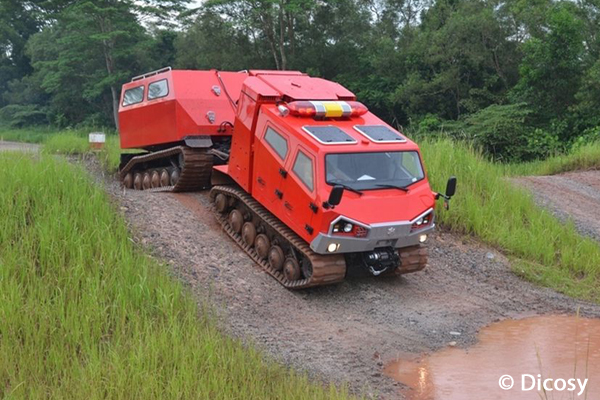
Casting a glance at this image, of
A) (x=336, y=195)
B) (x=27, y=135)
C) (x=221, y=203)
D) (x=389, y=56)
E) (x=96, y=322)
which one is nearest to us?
(x=96, y=322)

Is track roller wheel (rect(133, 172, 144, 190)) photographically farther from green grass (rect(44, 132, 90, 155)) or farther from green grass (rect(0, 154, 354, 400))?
green grass (rect(0, 154, 354, 400))

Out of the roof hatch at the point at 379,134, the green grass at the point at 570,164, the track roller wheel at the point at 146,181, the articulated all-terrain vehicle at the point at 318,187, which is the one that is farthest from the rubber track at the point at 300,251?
the green grass at the point at 570,164

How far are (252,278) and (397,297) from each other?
6.50ft

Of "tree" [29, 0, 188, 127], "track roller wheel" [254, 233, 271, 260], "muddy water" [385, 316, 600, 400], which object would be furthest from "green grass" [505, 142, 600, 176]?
"tree" [29, 0, 188, 127]

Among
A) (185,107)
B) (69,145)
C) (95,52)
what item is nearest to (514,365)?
(185,107)

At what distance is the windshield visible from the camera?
30.7 ft

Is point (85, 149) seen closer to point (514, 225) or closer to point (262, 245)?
point (262, 245)

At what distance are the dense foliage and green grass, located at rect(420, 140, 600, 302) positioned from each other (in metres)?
6.07

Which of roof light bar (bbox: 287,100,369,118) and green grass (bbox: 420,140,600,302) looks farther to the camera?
green grass (bbox: 420,140,600,302)

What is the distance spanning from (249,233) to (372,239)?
2360 mm

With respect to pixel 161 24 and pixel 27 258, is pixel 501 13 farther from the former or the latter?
pixel 27 258

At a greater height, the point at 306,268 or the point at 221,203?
the point at 221,203

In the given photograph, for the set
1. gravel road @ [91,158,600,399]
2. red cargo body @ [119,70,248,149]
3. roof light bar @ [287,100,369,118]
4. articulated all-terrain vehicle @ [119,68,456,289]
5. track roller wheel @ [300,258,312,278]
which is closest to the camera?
gravel road @ [91,158,600,399]

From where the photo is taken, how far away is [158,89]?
1412cm
